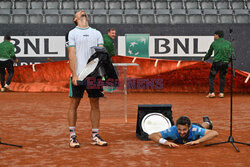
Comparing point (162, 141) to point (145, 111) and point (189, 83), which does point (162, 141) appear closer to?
point (145, 111)

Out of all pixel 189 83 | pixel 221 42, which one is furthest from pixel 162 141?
pixel 189 83

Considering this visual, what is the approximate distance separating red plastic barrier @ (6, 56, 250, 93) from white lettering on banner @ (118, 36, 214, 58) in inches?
87.7

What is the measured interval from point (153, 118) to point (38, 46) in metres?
10.4

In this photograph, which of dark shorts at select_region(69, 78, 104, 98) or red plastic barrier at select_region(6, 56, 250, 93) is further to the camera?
red plastic barrier at select_region(6, 56, 250, 93)

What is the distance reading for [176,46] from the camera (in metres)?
15.3

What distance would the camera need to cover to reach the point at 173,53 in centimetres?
1534

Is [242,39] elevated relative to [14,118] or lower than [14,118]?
elevated

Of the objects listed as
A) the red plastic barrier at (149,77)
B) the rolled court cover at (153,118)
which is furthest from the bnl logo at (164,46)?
the rolled court cover at (153,118)

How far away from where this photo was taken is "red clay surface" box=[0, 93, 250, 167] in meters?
4.28

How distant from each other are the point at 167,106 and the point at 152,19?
10.8 meters

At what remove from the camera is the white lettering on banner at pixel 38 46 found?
15.1 m

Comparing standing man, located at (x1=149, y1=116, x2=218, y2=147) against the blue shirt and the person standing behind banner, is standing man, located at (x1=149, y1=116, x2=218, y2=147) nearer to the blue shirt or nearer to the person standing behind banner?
the blue shirt

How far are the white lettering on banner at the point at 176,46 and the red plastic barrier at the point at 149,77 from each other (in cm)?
223

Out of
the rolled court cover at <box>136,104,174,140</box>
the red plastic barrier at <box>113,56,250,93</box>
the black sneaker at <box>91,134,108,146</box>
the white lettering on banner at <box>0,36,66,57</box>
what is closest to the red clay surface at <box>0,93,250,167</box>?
the black sneaker at <box>91,134,108,146</box>
